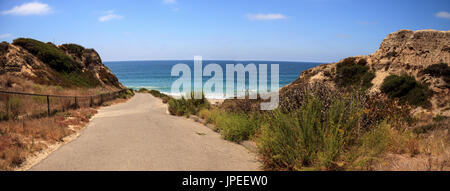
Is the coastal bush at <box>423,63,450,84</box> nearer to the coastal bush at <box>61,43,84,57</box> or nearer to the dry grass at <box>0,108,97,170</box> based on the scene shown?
the dry grass at <box>0,108,97,170</box>

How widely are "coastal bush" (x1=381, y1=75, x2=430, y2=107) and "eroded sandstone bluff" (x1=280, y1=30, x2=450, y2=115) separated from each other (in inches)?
14.6

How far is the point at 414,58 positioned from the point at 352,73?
13.8 feet

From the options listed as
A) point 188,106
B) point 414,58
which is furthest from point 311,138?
point 414,58

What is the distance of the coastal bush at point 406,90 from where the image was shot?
15.8 metres

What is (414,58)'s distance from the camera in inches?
739

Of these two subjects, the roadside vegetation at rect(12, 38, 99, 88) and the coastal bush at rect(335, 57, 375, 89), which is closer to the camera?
the coastal bush at rect(335, 57, 375, 89)

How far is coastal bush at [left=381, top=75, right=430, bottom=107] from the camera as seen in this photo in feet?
51.7

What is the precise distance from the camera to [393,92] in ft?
56.4

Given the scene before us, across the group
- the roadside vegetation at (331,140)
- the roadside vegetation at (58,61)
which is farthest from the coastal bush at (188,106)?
the roadside vegetation at (58,61)

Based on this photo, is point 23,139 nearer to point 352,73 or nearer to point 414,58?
point 352,73

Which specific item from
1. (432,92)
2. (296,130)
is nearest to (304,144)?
(296,130)

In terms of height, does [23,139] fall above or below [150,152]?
above

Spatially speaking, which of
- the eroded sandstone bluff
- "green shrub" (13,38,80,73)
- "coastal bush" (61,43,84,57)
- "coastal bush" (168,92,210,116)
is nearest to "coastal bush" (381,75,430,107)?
the eroded sandstone bluff
